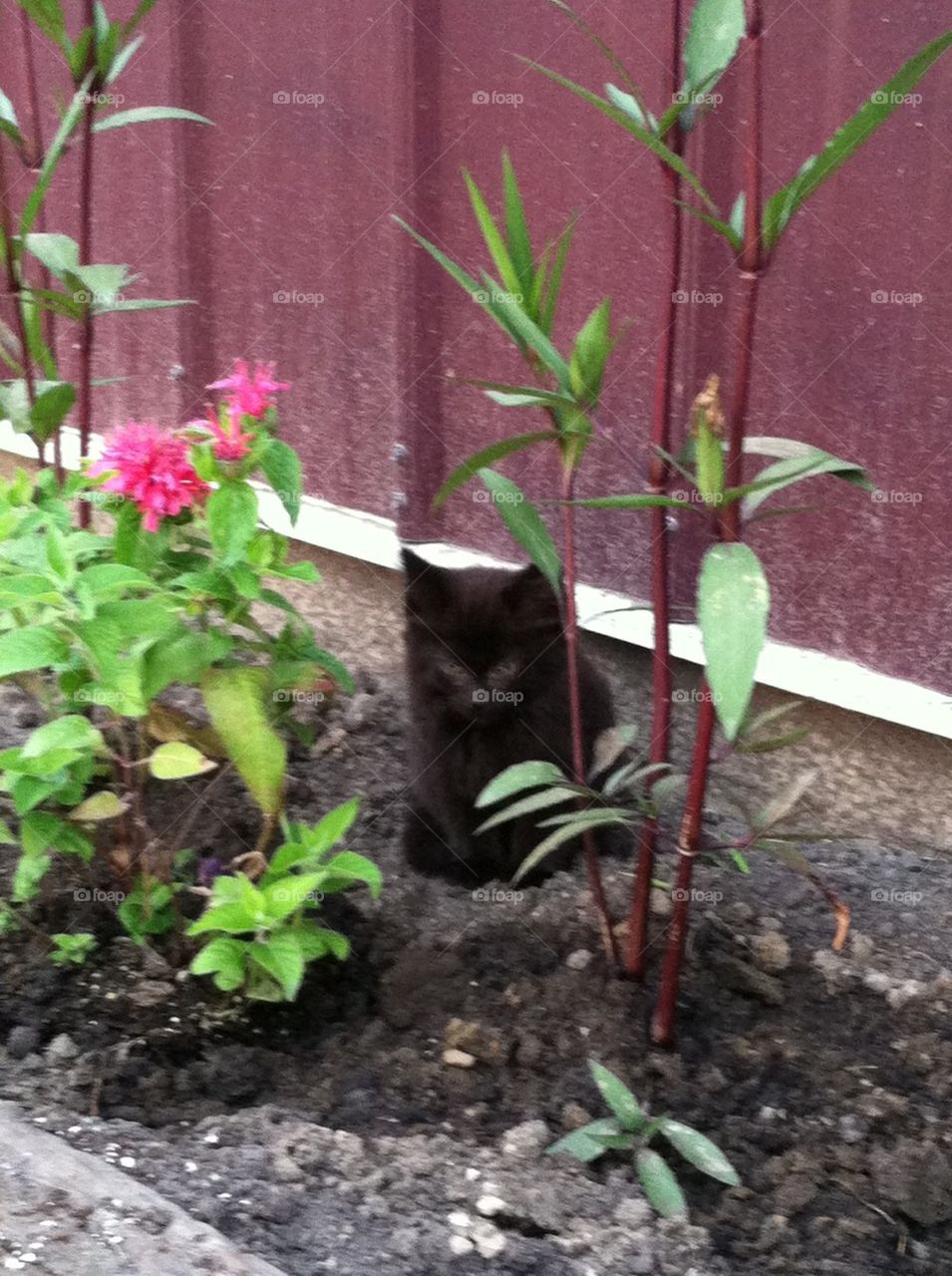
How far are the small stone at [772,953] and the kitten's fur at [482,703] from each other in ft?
1.67

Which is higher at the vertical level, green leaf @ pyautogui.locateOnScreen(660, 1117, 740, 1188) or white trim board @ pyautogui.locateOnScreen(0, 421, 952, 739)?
white trim board @ pyautogui.locateOnScreen(0, 421, 952, 739)

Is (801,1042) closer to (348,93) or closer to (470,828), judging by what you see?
(470,828)

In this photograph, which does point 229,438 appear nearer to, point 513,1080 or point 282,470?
point 282,470

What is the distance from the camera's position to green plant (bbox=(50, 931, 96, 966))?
6.67 feet

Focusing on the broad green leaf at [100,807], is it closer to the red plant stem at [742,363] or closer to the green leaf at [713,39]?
the red plant stem at [742,363]

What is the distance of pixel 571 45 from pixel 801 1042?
1953 millimetres

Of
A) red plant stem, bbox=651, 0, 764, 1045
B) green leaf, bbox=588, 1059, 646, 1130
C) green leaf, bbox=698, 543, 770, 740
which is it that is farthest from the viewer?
green leaf, bbox=588, 1059, 646, 1130

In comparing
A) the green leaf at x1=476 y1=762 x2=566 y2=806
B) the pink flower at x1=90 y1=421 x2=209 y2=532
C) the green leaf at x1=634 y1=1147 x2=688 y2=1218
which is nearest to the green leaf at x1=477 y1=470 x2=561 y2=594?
→ the green leaf at x1=476 y1=762 x2=566 y2=806

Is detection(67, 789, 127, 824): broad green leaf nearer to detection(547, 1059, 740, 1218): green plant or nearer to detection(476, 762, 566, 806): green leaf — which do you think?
detection(476, 762, 566, 806): green leaf

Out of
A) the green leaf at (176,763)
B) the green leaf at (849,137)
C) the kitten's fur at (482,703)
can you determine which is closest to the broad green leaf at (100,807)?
the green leaf at (176,763)

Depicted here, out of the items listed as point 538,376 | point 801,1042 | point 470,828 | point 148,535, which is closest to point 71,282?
point 148,535

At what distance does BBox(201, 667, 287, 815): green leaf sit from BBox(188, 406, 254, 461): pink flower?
0.95 ft

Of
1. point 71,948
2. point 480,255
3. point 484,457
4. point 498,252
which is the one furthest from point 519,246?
point 480,255

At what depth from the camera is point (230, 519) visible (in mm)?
1788
